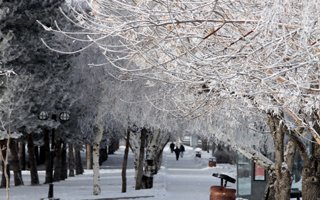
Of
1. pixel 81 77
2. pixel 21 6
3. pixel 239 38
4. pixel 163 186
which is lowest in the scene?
pixel 163 186

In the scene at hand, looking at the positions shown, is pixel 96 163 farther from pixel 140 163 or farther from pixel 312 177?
pixel 312 177

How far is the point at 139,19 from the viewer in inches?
344

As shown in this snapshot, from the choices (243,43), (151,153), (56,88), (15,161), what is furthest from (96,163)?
(243,43)

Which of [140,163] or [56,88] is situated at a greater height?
[56,88]

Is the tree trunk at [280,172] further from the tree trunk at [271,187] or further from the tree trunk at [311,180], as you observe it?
the tree trunk at [271,187]

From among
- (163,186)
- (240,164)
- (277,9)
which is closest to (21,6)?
(240,164)

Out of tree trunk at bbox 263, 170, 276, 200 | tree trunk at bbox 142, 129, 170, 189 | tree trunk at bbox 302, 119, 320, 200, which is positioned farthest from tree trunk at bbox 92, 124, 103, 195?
tree trunk at bbox 302, 119, 320, 200

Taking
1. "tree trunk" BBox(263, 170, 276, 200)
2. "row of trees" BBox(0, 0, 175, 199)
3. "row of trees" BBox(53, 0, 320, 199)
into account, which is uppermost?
"row of trees" BBox(0, 0, 175, 199)

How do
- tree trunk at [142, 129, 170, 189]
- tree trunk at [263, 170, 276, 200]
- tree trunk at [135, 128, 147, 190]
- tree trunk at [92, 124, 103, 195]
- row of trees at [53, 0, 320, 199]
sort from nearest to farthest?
row of trees at [53, 0, 320, 199]
tree trunk at [263, 170, 276, 200]
tree trunk at [92, 124, 103, 195]
tree trunk at [135, 128, 147, 190]
tree trunk at [142, 129, 170, 189]

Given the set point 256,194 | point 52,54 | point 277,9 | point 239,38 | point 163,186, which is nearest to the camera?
point 277,9

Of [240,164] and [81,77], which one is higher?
[81,77]

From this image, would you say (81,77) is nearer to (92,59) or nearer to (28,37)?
(92,59)

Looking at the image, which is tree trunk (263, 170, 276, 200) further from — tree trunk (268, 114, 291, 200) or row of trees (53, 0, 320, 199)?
row of trees (53, 0, 320, 199)

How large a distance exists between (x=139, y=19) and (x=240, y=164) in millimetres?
16762
